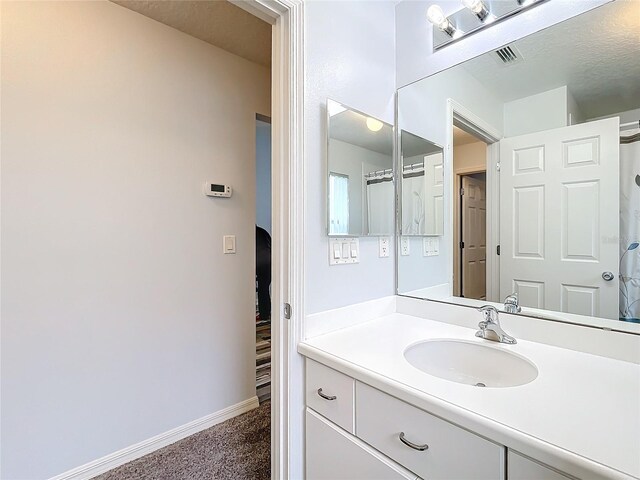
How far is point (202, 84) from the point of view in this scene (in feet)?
6.09

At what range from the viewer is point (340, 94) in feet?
4.24

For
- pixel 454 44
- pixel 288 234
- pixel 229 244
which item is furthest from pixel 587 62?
pixel 229 244

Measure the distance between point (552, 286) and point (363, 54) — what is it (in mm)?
1283

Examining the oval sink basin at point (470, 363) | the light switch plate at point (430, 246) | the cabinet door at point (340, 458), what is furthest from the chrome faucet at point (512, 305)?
the cabinet door at point (340, 458)

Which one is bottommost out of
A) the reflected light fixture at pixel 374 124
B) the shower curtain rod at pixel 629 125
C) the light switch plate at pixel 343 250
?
the light switch plate at pixel 343 250

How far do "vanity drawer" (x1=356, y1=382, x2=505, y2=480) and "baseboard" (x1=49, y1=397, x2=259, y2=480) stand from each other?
136 cm

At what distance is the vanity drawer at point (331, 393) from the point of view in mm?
946

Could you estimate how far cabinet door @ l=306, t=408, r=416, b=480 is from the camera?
849 mm

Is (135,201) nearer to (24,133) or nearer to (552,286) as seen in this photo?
(24,133)

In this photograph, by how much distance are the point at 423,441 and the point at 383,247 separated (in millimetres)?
869

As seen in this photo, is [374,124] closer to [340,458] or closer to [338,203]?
[338,203]

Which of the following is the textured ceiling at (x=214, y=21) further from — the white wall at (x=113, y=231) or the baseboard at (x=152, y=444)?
the baseboard at (x=152, y=444)

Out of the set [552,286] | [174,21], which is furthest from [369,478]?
[174,21]

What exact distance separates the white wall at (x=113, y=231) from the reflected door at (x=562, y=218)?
1559 mm
